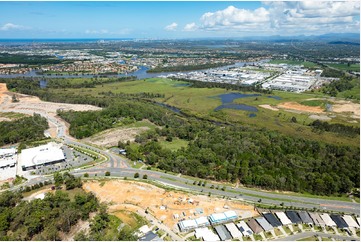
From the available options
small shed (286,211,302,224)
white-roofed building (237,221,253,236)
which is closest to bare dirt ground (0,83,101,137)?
white-roofed building (237,221,253,236)

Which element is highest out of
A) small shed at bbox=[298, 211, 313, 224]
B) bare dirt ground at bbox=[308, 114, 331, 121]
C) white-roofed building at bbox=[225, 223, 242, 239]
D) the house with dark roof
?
the house with dark roof

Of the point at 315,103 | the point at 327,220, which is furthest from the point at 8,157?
the point at 315,103

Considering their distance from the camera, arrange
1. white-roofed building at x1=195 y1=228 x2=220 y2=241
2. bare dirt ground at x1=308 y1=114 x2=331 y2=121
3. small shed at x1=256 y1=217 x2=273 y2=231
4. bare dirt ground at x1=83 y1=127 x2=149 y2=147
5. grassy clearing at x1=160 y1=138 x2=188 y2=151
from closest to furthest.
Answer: white-roofed building at x1=195 y1=228 x2=220 y2=241
small shed at x1=256 y1=217 x2=273 y2=231
grassy clearing at x1=160 y1=138 x2=188 y2=151
bare dirt ground at x1=83 y1=127 x2=149 y2=147
bare dirt ground at x1=308 y1=114 x2=331 y2=121

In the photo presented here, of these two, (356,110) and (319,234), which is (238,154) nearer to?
(319,234)

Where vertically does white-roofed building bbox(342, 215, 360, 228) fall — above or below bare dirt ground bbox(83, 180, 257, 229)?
below

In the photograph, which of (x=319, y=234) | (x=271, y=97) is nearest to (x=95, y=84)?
(x=271, y=97)

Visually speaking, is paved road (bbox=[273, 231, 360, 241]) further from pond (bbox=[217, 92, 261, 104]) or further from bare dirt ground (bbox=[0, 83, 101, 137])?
pond (bbox=[217, 92, 261, 104])

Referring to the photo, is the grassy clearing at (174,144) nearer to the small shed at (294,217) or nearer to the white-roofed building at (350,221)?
the small shed at (294,217)
